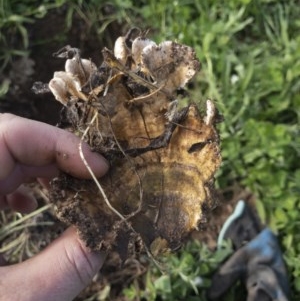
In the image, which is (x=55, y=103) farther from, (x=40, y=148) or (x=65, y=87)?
(x=65, y=87)

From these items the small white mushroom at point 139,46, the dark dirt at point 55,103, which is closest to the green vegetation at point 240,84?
the dark dirt at point 55,103

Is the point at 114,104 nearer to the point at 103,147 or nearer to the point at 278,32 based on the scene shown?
the point at 103,147

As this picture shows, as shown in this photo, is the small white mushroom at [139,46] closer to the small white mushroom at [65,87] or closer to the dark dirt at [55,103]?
the small white mushroom at [65,87]

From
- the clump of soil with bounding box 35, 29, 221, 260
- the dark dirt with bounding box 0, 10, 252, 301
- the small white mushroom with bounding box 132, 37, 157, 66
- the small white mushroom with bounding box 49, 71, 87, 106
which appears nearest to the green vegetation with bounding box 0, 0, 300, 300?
the dark dirt with bounding box 0, 10, 252, 301

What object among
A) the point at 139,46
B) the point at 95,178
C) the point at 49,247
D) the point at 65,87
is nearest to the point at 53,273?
the point at 49,247

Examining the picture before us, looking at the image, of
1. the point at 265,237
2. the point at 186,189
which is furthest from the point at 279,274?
the point at 186,189

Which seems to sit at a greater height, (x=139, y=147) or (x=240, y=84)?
(x=139, y=147)
